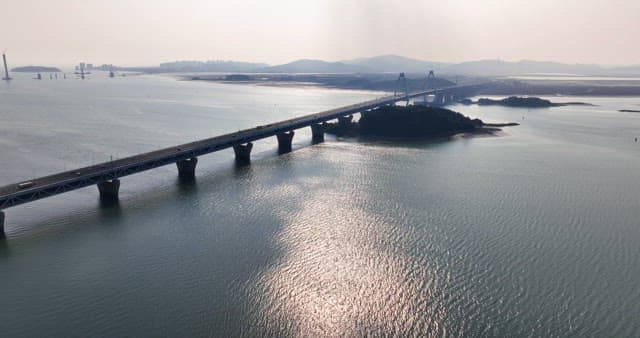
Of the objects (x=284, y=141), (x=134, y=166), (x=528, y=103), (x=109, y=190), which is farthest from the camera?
(x=528, y=103)

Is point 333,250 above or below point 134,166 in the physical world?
below

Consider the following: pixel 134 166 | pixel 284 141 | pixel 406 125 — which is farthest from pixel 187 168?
pixel 406 125

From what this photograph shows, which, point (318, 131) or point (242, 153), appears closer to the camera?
point (242, 153)

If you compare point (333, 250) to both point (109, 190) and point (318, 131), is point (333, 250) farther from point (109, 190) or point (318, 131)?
point (318, 131)

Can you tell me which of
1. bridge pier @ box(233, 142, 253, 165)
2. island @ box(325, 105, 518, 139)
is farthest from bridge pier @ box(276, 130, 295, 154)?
island @ box(325, 105, 518, 139)

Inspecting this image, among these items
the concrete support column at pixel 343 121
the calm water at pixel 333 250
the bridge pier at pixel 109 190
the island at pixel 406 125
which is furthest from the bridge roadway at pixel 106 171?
the concrete support column at pixel 343 121

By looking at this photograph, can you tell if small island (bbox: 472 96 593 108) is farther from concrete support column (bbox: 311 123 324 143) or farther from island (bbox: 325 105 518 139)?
concrete support column (bbox: 311 123 324 143)
